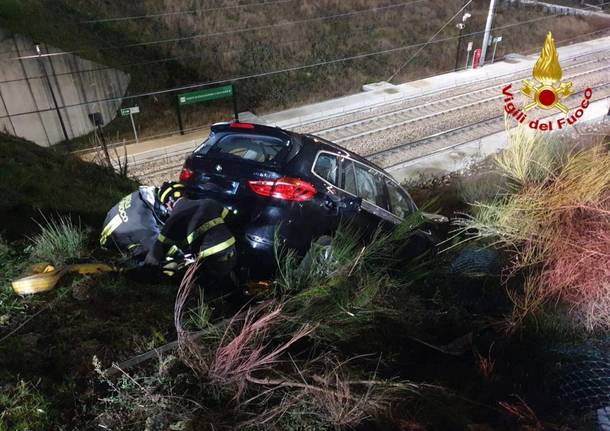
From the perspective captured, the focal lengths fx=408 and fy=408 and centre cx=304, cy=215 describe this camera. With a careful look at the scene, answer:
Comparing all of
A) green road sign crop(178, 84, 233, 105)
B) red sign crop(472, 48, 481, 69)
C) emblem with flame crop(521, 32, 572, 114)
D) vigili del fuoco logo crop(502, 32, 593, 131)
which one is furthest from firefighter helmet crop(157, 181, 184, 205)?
red sign crop(472, 48, 481, 69)

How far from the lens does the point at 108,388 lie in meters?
2.10

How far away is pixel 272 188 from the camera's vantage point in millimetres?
4141

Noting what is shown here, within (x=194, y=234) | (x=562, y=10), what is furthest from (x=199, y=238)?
(x=562, y=10)

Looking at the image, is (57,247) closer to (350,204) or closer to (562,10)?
(350,204)

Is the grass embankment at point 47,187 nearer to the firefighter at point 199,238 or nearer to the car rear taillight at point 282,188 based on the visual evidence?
the firefighter at point 199,238

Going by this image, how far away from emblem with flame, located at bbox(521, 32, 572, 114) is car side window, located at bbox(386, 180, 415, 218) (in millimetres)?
2837

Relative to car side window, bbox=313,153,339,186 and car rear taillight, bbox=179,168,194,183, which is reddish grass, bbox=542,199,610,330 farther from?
car rear taillight, bbox=179,168,194,183

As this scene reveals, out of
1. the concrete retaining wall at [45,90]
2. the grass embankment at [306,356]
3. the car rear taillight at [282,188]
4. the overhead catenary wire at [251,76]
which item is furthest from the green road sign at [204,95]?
the grass embankment at [306,356]

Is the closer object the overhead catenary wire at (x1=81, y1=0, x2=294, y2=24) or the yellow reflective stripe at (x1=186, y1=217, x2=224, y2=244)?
the yellow reflective stripe at (x1=186, y1=217, x2=224, y2=244)

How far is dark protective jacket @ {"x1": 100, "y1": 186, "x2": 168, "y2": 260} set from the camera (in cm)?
368

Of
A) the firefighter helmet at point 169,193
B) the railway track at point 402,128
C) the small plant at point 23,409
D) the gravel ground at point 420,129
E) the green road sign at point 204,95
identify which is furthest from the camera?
the green road sign at point 204,95

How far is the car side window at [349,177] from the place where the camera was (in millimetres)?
4822

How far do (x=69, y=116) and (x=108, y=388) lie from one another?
16318 mm

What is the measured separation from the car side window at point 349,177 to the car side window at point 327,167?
0.16 m
